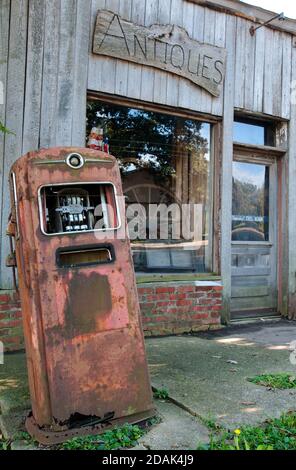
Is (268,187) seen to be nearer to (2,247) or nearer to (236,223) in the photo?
(236,223)

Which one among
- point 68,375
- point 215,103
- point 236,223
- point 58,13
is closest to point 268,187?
point 236,223

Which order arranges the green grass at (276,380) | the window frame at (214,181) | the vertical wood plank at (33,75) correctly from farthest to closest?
the window frame at (214,181), the vertical wood plank at (33,75), the green grass at (276,380)

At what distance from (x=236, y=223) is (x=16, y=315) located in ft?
10.5

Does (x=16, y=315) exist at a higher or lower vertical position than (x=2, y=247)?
lower

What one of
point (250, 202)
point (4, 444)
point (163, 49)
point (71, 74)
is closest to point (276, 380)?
point (4, 444)

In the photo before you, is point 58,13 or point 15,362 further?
point 58,13

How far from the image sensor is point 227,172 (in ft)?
→ 18.1

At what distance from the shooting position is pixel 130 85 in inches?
189

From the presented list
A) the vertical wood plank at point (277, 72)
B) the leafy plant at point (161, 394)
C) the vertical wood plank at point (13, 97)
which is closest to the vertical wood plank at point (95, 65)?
the vertical wood plank at point (13, 97)

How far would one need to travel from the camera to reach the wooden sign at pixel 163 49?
4566 millimetres

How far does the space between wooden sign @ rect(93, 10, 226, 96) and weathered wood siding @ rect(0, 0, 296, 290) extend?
86 mm

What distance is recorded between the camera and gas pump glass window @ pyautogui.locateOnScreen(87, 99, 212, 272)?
5.05 meters

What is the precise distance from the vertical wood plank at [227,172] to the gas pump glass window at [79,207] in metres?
3.08

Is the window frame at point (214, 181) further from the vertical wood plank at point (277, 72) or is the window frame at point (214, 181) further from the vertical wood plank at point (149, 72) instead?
the vertical wood plank at point (277, 72)
